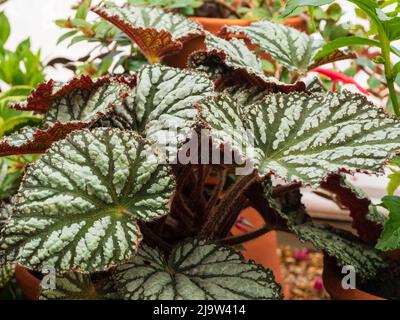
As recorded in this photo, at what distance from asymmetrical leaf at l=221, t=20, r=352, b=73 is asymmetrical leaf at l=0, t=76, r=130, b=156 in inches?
9.4

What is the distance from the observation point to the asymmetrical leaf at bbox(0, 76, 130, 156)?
681mm

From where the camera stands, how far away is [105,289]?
71 centimetres

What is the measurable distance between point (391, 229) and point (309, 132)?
175 mm

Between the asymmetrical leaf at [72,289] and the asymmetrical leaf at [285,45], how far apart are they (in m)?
0.44

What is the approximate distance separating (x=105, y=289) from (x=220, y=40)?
1.36ft

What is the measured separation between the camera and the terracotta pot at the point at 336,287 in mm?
758

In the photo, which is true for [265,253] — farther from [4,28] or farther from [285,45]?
[4,28]

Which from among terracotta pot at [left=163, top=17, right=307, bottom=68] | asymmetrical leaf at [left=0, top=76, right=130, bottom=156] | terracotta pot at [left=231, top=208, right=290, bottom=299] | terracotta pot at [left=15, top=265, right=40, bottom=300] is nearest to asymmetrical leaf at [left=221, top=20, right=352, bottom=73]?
terracotta pot at [left=163, top=17, right=307, bottom=68]

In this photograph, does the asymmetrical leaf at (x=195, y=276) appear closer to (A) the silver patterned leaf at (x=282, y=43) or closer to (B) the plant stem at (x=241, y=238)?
(B) the plant stem at (x=241, y=238)

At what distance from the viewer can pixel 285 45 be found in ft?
2.93

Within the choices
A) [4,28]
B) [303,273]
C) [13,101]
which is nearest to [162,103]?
[13,101]

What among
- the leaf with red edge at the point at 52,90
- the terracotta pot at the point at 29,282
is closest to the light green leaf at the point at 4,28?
the leaf with red edge at the point at 52,90
